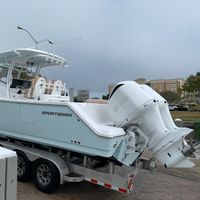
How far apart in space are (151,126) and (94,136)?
3.45 ft

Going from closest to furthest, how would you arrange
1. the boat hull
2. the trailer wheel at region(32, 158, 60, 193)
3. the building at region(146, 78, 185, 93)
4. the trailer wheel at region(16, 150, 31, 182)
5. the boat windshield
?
the boat hull → the trailer wheel at region(32, 158, 60, 193) → the trailer wheel at region(16, 150, 31, 182) → the boat windshield → the building at region(146, 78, 185, 93)

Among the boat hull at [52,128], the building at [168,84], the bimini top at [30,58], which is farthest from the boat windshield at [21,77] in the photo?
the building at [168,84]

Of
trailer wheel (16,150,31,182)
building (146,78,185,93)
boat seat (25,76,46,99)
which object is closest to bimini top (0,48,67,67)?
boat seat (25,76,46,99)

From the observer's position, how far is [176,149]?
524 centimetres

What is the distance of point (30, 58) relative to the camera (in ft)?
25.8

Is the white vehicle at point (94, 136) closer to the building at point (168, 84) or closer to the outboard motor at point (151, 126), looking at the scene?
the outboard motor at point (151, 126)

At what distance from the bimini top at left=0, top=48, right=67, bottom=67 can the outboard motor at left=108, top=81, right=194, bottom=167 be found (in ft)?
10.1

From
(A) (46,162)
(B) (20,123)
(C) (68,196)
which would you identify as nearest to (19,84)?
(B) (20,123)

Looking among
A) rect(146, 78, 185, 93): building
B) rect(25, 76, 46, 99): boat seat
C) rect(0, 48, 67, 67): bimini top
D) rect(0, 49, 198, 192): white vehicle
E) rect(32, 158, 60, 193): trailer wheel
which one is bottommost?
rect(32, 158, 60, 193): trailer wheel

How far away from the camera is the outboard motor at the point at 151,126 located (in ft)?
17.1

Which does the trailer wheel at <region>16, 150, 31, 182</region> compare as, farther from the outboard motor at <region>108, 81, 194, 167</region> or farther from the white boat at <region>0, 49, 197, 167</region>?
the outboard motor at <region>108, 81, 194, 167</region>

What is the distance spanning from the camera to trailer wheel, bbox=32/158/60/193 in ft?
18.4

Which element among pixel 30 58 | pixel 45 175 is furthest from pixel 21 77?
pixel 45 175

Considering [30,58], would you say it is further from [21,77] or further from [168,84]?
[168,84]
